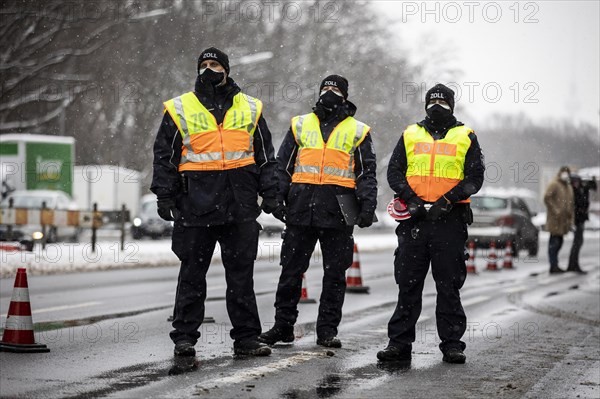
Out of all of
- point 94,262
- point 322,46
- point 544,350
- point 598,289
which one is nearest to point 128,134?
point 322,46

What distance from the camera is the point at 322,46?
59.4 meters

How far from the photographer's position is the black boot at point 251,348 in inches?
345

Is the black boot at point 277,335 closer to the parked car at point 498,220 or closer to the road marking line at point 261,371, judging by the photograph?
the road marking line at point 261,371

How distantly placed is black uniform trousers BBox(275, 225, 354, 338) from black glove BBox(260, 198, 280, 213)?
581mm

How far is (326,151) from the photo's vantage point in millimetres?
9633

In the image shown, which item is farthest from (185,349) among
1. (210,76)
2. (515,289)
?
(515,289)

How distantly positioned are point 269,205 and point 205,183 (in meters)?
0.57

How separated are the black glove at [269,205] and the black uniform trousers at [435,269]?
936mm

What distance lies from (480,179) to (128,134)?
1827 inches

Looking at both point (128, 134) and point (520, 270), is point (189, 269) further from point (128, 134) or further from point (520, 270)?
point (128, 134)

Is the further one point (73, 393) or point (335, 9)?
point (335, 9)

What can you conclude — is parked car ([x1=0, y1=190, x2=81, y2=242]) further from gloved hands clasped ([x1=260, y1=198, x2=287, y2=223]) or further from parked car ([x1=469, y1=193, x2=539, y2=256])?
gloved hands clasped ([x1=260, y1=198, x2=287, y2=223])

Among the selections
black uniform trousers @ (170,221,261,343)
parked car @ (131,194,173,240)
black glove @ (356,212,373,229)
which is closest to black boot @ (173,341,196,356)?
black uniform trousers @ (170,221,261,343)

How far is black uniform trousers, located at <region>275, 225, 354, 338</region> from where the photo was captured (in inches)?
380
